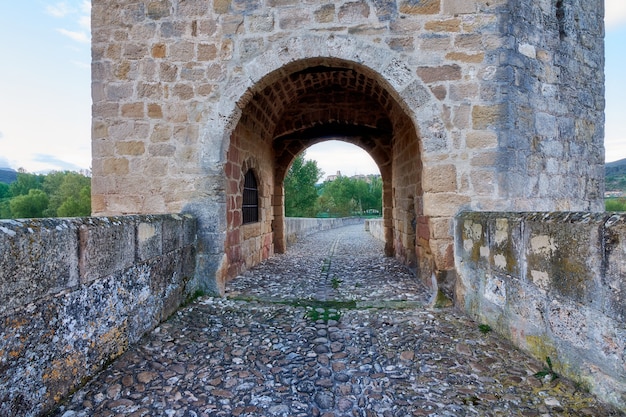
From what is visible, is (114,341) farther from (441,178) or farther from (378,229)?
(378,229)

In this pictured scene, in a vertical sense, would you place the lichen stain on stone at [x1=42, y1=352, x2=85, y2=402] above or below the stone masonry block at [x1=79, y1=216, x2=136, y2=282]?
below

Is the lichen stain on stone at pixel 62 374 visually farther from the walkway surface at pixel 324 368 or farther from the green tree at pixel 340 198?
the green tree at pixel 340 198

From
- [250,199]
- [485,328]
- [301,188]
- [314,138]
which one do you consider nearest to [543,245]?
[485,328]

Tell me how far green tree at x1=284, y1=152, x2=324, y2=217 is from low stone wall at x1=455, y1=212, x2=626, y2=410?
30.9 m

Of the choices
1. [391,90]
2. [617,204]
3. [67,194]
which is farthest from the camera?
[67,194]

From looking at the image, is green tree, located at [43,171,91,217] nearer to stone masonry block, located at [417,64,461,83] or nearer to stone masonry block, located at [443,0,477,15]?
stone masonry block, located at [417,64,461,83]

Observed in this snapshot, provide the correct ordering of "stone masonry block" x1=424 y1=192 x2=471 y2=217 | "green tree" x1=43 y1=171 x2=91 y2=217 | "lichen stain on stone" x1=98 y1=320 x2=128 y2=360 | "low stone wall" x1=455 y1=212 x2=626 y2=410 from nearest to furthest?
1. "low stone wall" x1=455 y1=212 x2=626 y2=410
2. "lichen stain on stone" x1=98 y1=320 x2=128 y2=360
3. "stone masonry block" x1=424 y1=192 x2=471 y2=217
4. "green tree" x1=43 y1=171 x2=91 y2=217

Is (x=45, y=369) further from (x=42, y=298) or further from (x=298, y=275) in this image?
(x=298, y=275)

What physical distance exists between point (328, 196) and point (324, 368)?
50.1 metres

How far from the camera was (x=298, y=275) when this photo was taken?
17.3ft

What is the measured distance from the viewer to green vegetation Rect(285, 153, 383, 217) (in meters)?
34.8

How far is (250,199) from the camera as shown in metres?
6.23

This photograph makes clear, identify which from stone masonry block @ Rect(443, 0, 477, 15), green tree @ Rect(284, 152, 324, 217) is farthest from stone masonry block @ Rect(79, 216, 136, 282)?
green tree @ Rect(284, 152, 324, 217)

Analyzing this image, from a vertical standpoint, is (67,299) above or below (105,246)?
below
